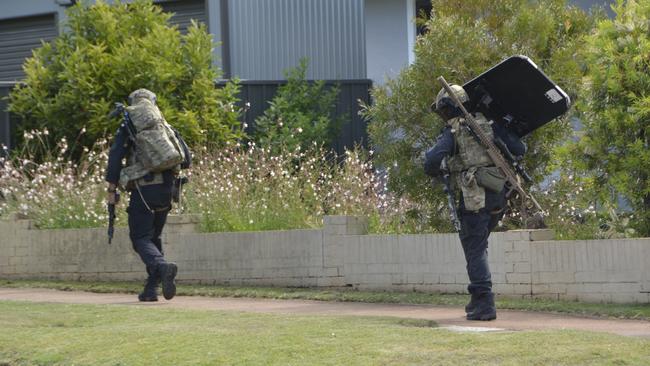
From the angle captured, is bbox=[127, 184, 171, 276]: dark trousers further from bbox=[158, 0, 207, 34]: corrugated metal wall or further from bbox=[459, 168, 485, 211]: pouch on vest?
bbox=[158, 0, 207, 34]: corrugated metal wall

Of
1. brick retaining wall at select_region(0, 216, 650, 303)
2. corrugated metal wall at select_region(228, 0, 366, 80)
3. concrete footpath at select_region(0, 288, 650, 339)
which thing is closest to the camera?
concrete footpath at select_region(0, 288, 650, 339)

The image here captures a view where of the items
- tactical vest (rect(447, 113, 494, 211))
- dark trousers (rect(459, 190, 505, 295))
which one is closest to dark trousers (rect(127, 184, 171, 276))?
tactical vest (rect(447, 113, 494, 211))

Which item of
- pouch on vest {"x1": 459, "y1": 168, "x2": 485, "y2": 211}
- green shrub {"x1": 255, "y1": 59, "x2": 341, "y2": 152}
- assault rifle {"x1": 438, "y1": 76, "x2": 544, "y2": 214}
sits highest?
green shrub {"x1": 255, "y1": 59, "x2": 341, "y2": 152}

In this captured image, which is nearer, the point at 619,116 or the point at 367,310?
the point at 367,310

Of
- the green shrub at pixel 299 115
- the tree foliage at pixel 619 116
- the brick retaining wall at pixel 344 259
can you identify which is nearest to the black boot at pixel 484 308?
the brick retaining wall at pixel 344 259

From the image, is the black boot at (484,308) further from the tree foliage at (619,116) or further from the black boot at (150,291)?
the black boot at (150,291)

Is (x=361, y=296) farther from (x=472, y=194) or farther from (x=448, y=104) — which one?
(x=448, y=104)

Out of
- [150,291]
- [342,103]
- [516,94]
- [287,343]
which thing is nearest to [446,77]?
[516,94]

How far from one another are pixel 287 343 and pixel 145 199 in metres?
3.80

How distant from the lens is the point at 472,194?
1016 cm

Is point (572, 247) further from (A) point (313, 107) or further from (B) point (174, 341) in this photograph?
(A) point (313, 107)

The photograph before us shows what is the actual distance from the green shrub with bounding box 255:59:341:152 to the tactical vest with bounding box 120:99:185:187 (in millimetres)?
6403

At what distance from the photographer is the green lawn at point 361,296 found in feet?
36.1

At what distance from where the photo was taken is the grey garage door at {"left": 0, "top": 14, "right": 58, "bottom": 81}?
25.2m
